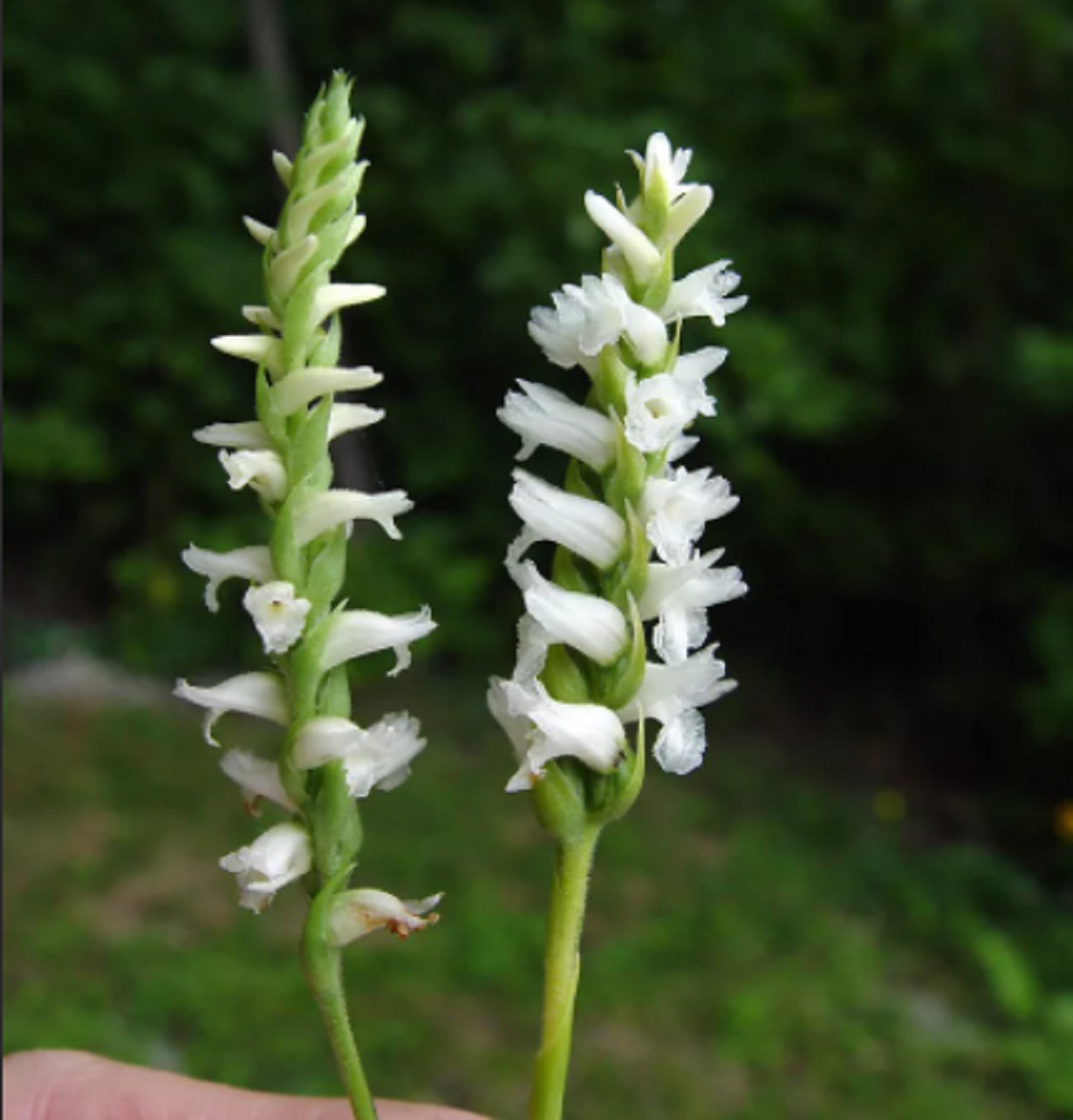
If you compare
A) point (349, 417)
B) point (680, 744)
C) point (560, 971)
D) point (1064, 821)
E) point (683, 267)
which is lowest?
point (560, 971)

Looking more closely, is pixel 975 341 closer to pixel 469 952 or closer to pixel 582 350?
pixel 469 952

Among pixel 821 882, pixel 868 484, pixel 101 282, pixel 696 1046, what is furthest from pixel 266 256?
pixel 101 282

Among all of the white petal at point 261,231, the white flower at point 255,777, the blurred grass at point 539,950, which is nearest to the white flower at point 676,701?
the white flower at point 255,777

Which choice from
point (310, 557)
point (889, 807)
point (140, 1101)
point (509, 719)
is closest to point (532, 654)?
point (509, 719)

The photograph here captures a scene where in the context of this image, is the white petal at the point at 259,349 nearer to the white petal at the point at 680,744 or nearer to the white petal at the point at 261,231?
the white petal at the point at 261,231

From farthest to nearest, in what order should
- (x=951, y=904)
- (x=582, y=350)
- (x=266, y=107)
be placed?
(x=266, y=107), (x=951, y=904), (x=582, y=350)

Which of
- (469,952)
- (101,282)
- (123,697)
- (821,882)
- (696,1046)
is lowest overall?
(696,1046)

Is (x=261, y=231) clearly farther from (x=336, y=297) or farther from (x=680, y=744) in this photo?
(x=680, y=744)
